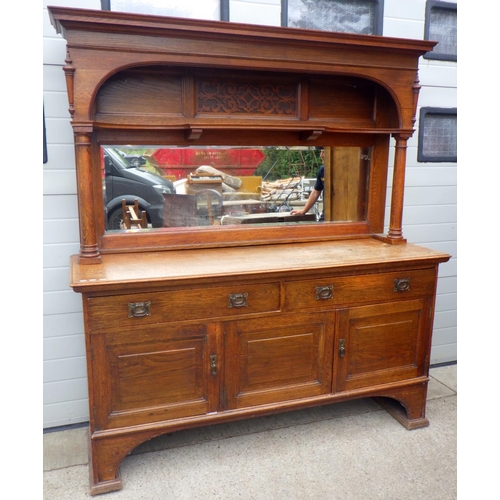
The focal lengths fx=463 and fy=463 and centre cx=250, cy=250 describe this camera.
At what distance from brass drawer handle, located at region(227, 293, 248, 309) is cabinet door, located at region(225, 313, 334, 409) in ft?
0.29

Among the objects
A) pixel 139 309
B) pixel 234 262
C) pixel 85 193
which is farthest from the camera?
pixel 234 262

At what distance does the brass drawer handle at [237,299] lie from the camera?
2059mm

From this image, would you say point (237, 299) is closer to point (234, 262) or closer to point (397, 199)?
point (234, 262)

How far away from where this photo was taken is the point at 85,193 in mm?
2066

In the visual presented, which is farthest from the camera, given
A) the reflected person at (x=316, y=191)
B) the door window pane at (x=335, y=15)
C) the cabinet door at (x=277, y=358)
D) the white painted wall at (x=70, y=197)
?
the reflected person at (x=316, y=191)

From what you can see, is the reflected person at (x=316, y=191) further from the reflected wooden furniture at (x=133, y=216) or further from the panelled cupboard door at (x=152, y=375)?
the panelled cupboard door at (x=152, y=375)

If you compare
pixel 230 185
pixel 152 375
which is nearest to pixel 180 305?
pixel 152 375

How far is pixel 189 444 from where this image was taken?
2371 mm

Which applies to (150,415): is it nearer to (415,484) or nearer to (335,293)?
(335,293)

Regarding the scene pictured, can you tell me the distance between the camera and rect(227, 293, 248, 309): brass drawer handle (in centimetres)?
206

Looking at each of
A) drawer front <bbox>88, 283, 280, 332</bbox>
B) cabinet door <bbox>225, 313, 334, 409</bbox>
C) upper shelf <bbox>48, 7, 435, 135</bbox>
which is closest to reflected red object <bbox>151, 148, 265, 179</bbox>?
upper shelf <bbox>48, 7, 435, 135</bbox>

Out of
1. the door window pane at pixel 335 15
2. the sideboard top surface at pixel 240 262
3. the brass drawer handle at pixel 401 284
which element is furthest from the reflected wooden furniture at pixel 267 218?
the door window pane at pixel 335 15

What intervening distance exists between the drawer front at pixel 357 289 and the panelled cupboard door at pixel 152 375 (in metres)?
0.44

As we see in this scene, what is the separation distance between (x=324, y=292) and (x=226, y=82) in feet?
3.83
